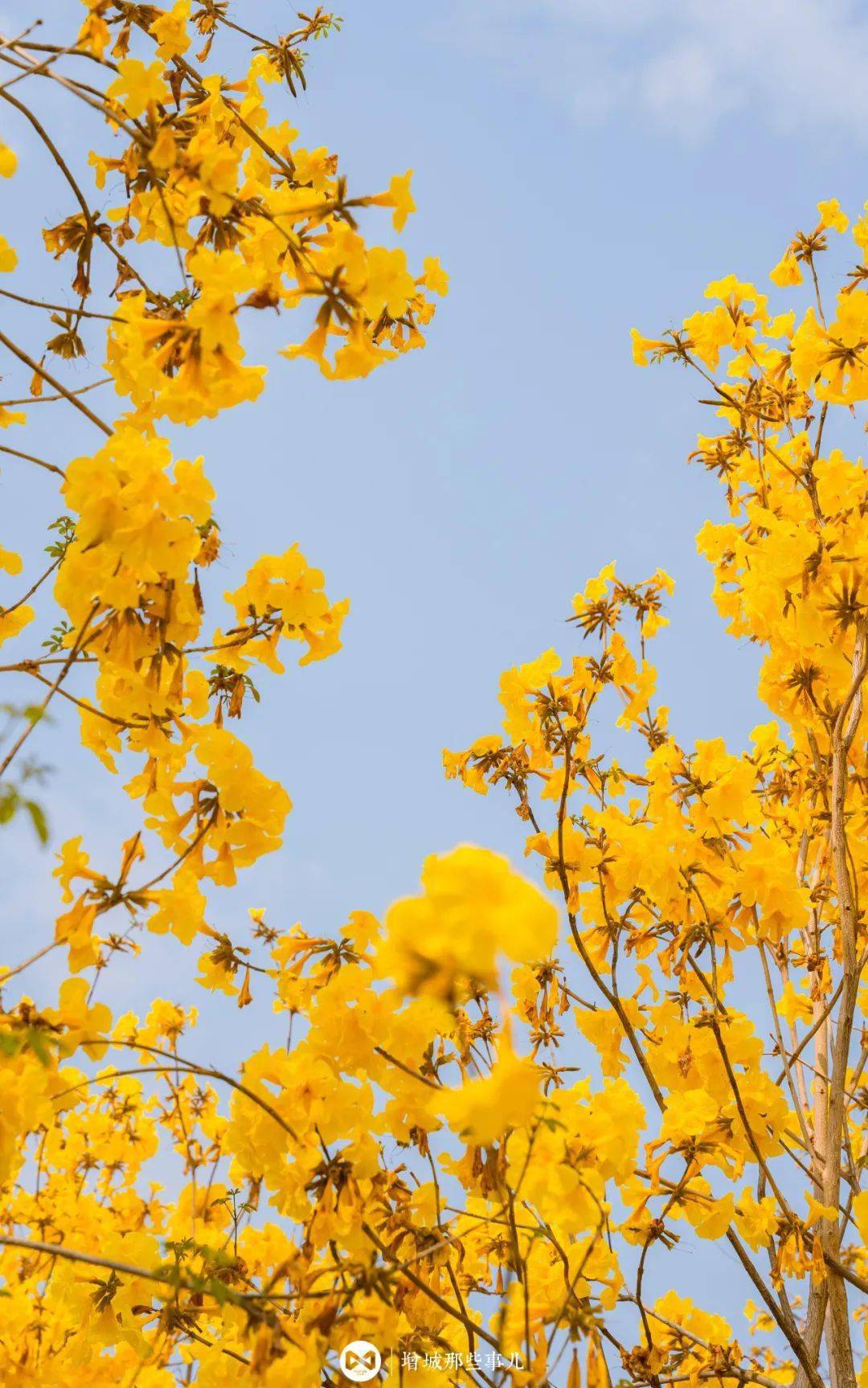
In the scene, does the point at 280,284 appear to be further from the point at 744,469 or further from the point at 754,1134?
the point at 744,469

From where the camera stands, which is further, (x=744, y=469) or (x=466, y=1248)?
(x=744, y=469)

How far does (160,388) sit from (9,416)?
0.88 m

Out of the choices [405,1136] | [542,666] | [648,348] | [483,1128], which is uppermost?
[648,348]

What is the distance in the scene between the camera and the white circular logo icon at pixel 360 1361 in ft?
6.88

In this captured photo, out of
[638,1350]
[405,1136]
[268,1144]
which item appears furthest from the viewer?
[638,1350]

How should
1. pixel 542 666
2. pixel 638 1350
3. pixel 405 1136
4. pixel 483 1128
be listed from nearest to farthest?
1. pixel 483 1128
2. pixel 405 1136
3. pixel 638 1350
4. pixel 542 666

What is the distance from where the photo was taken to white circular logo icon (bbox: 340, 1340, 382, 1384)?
82.5 inches

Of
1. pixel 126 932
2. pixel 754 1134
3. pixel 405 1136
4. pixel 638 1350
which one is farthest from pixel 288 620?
pixel 638 1350

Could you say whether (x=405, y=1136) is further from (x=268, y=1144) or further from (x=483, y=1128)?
(x=483, y=1128)

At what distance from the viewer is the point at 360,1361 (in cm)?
214

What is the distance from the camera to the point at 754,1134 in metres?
2.90

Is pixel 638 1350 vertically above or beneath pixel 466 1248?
beneath

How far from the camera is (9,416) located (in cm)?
267

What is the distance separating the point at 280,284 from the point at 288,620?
68 cm
